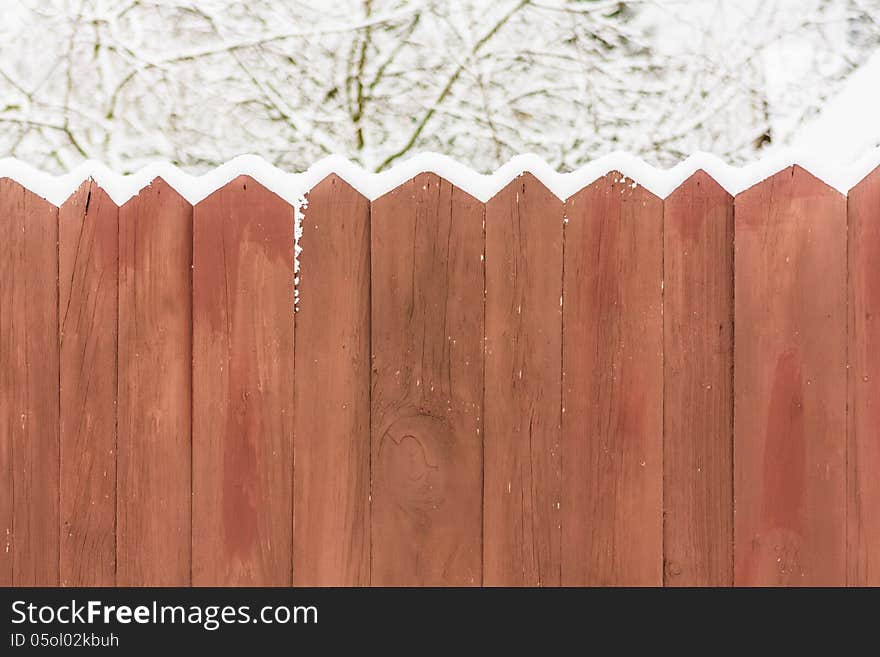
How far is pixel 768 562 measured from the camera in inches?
53.9

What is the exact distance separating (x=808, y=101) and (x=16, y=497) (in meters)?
4.07

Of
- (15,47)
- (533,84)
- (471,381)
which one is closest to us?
(471,381)

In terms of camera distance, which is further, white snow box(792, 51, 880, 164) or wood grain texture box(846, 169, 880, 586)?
white snow box(792, 51, 880, 164)

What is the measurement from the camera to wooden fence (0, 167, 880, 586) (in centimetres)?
135

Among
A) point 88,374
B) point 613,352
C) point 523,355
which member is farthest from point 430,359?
point 88,374

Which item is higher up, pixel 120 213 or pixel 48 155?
pixel 48 155

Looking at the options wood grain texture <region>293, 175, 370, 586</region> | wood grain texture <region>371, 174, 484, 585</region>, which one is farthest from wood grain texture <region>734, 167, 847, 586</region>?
wood grain texture <region>293, 175, 370, 586</region>

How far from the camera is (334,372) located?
1366mm

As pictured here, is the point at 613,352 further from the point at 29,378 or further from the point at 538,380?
the point at 29,378

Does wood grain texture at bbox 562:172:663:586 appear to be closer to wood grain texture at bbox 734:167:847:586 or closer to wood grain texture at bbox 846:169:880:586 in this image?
wood grain texture at bbox 734:167:847:586

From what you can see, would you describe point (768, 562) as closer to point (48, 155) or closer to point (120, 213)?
point (120, 213)

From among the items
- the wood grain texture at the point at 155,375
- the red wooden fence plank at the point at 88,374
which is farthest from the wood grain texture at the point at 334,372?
the red wooden fence plank at the point at 88,374

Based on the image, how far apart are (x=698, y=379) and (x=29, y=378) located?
1.41 meters

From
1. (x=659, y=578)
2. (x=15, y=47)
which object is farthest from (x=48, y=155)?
(x=659, y=578)
